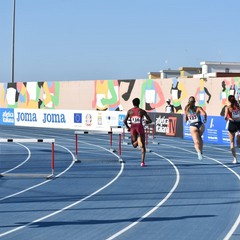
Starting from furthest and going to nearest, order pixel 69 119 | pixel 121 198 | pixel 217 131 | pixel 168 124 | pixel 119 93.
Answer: pixel 119 93, pixel 69 119, pixel 168 124, pixel 217 131, pixel 121 198

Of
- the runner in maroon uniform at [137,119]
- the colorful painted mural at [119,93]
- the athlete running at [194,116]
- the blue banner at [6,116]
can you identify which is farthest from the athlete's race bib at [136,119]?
the blue banner at [6,116]

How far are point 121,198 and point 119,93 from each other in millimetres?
28575

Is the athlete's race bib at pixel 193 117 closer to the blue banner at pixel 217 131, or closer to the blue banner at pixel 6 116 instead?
the blue banner at pixel 217 131

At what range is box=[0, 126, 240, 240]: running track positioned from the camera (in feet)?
27.9

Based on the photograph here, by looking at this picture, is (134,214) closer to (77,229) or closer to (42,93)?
(77,229)

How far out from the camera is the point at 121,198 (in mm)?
11398

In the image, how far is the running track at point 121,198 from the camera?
852cm

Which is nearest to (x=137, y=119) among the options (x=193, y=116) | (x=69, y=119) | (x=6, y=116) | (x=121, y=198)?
(x=193, y=116)

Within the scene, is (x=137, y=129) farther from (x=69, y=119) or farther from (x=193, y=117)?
(x=69, y=119)

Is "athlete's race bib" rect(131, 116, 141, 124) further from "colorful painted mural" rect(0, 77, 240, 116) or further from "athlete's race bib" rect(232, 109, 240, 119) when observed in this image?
"colorful painted mural" rect(0, 77, 240, 116)

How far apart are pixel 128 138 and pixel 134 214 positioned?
709 inches

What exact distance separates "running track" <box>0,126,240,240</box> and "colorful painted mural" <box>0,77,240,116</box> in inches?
591

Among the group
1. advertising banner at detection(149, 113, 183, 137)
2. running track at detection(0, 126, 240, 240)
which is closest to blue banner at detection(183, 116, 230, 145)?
advertising banner at detection(149, 113, 183, 137)

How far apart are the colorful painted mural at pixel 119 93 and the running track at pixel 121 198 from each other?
1501 centimetres
